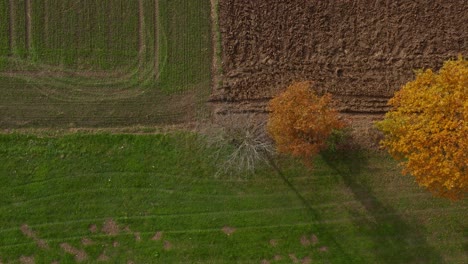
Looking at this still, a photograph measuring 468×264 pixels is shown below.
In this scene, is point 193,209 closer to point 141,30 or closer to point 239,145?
point 239,145

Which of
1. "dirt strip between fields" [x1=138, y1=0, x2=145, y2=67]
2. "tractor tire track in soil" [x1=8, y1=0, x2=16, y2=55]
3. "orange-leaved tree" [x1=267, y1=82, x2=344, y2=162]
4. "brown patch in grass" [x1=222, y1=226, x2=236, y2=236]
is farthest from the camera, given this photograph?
"dirt strip between fields" [x1=138, y1=0, x2=145, y2=67]

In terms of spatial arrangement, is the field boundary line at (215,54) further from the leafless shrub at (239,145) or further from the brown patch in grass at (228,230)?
the brown patch in grass at (228,230)

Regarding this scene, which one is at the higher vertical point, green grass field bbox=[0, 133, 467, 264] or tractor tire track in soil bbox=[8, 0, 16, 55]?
tractor tire track in soil bbox=[8, 0, 16, 55]

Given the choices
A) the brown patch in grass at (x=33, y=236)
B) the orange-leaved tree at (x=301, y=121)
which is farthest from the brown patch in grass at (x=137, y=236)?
the orange-leaved tree at (x=301, y=121)

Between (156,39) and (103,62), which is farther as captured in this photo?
(156,39)

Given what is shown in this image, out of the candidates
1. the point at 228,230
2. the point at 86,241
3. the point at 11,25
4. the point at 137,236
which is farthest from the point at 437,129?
the point at 11,25

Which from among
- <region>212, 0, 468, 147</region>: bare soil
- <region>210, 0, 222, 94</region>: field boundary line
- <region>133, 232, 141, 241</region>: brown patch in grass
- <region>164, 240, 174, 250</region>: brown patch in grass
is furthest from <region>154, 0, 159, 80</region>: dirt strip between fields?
<region>164, 240, 174, 250</region>: brown patch in grass

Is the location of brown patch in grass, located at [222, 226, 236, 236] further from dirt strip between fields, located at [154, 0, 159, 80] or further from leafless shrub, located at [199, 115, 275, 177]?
dirt strip between fields, located at [154, 0, 159, 80]
